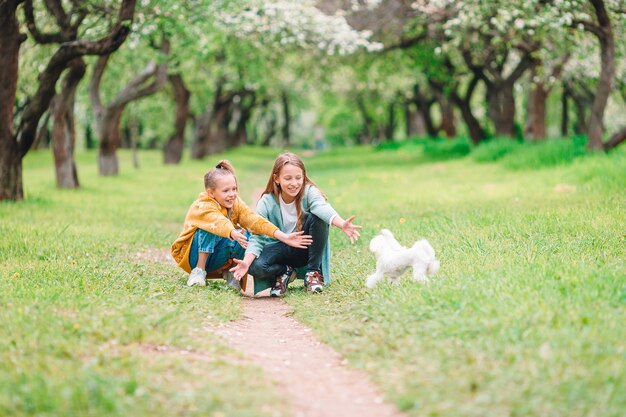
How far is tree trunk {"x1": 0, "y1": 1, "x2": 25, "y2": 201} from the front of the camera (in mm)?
13723

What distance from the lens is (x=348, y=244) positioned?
1116 cm

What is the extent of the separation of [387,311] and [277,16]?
16054 millimetres

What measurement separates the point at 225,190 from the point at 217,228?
0.44 metres

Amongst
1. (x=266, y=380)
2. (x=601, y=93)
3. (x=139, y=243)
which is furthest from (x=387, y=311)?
(x=601, y=93)

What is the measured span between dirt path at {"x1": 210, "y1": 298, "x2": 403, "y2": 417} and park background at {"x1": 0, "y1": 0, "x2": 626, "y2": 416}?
0.41ft

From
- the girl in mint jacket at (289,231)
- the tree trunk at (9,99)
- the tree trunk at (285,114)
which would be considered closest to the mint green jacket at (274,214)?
the girl in mint jacket at (289,231)

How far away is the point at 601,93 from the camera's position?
19.6 meters

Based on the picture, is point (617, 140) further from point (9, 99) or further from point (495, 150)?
point (9, 99)

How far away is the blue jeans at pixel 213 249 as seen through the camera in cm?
837

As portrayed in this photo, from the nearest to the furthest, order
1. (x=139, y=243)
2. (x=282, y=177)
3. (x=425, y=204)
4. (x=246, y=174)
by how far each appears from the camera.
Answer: (x=282, y=177)
(x=139, y=243)
(x=425, y=204)
(x=246, y=174)

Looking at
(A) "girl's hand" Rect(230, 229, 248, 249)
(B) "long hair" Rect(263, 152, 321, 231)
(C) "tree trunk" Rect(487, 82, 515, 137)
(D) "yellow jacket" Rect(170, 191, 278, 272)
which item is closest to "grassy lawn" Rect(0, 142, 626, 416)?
(D) "yellow jacket" Rect(170, 191, 278, 272)

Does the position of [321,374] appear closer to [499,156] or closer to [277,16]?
[277,16]

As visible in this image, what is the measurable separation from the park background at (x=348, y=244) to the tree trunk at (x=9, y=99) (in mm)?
39

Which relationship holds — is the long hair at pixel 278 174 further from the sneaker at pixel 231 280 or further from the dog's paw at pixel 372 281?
the dog's paw at pixel 372 281
